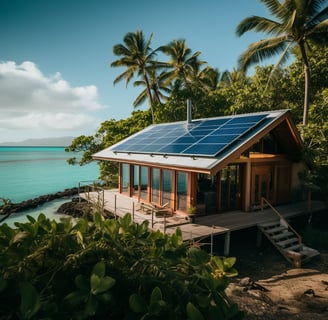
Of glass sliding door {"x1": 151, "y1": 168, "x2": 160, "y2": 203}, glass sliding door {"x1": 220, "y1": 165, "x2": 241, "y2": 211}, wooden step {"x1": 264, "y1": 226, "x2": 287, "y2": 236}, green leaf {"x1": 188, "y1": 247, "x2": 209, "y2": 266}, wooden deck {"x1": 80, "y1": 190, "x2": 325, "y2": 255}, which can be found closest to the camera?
green leaf {"x1": 188, "y1": 247, "x2": 209, "y2": 266}

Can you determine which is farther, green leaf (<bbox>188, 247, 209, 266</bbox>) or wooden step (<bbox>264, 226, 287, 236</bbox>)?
wooden step (<bbox>264, 226, 287, 236</bbox>)

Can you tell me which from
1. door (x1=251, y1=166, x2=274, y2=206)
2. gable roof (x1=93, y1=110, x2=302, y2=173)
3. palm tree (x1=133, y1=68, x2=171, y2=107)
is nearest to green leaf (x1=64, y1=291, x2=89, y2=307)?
gable roof (x1=93, y1=110, x2=302, y2=173)

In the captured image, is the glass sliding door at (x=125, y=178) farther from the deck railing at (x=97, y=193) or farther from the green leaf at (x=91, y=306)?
the green leaf at (x=91, y=306)

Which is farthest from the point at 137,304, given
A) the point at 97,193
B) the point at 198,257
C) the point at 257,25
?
the point at 257,25

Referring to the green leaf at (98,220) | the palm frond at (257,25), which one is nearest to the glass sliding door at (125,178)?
the palm frond at (257,25)

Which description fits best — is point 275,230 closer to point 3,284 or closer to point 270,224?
point 270,224

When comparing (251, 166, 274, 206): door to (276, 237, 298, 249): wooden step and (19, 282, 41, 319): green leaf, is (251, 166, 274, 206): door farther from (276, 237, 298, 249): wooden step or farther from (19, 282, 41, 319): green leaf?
(19, 282, 41, 319): green leaf
